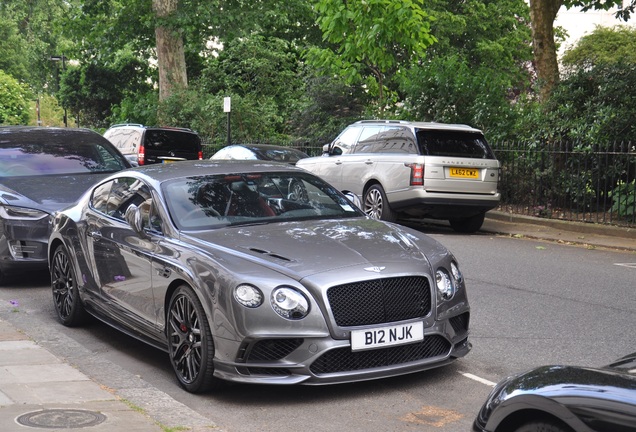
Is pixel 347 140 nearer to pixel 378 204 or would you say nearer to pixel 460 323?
pixel 378 204

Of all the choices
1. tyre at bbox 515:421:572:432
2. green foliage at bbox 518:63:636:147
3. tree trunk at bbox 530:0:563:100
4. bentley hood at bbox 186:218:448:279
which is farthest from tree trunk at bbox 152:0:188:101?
tyre at bbox 515:421:572:432

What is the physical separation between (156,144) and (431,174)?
381 inches

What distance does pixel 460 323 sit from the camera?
21.7 ft

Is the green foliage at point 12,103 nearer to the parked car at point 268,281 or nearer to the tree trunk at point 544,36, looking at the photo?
the tree trunk at point 544,36

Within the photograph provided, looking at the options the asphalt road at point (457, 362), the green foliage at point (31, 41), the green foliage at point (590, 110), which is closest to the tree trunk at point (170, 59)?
the green foliage at point (590, 110)

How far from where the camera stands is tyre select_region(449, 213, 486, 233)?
1708 centimetres

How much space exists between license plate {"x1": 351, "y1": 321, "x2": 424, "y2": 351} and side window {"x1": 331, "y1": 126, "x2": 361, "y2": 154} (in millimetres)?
12058

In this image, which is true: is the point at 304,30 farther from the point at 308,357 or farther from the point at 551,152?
the point at 308,357

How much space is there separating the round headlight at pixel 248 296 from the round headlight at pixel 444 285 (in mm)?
1262

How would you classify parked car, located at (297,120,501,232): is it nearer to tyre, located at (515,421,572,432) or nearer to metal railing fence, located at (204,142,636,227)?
metal railing fence, located at (204,142,636,227)

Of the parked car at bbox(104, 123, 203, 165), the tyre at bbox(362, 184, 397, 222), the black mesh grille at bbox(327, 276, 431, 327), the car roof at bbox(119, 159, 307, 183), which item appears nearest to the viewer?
the black mesh grille at bbox(327, 276, 431, 327)

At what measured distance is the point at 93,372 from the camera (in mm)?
6965

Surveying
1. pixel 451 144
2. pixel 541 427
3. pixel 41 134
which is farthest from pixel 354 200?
pixel 451 144

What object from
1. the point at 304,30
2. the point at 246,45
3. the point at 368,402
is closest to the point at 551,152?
the point at 368,402
